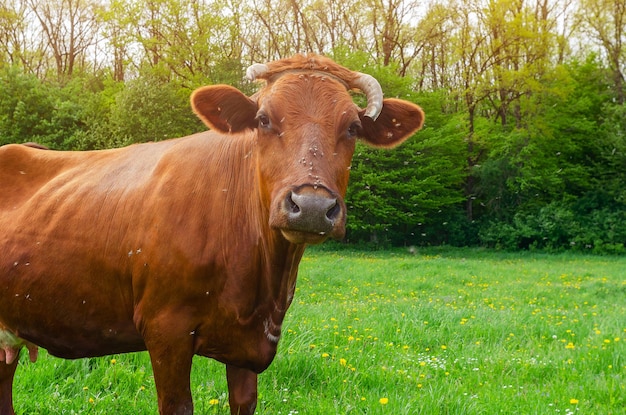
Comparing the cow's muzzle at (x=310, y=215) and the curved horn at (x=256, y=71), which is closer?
the cow's muzzle at (x=310, y=215)

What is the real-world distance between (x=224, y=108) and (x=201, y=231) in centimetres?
68

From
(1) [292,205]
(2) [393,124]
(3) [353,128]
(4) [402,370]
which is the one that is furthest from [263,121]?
(4) [402,370]

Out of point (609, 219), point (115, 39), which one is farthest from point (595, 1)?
point (115, 39)

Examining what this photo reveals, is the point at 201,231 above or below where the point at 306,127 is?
below

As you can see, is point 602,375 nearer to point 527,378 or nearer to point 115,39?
point 527,378

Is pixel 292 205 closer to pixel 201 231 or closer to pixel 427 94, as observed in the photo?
pixel 201 231

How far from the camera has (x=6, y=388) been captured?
358cm

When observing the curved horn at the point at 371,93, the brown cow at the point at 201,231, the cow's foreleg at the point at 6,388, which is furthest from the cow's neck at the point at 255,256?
the cow's foreleg at the point at 6,388

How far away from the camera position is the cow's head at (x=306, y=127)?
2.31 m

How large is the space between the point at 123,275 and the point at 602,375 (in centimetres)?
414

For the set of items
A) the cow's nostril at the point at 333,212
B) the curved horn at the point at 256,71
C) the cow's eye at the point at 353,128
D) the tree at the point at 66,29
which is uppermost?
the tree at the point at 66,29

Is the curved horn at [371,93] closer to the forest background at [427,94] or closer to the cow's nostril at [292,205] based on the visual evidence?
the cow's nostril at [292,205]

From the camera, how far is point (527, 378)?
4812 millimetres

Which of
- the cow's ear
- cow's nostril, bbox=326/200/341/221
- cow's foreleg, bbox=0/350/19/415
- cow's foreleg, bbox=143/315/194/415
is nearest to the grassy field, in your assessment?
cow's foreleg, bbox=0/350/19/415
